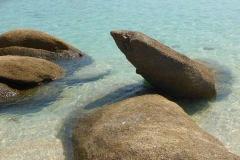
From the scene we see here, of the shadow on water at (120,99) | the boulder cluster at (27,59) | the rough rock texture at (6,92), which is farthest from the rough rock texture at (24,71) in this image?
the shadow on water at (120,99)

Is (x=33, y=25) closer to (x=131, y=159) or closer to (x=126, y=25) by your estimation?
(x=126, y=25)

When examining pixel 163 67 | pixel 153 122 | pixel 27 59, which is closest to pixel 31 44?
pixel 27 59

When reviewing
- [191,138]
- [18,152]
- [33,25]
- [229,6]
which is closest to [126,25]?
[33,25]

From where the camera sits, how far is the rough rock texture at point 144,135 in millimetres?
3520

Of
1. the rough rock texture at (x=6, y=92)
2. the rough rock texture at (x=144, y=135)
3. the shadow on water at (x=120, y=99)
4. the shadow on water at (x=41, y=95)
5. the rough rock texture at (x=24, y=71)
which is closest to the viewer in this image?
the rough rock texture at (x=144, y=135)

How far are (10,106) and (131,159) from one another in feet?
11.5

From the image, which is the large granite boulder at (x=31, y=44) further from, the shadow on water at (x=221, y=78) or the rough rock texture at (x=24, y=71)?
the shadow on water at (x=221, y=78)

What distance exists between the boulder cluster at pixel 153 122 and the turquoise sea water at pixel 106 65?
0.38 meters

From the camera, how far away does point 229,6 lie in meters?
15.3

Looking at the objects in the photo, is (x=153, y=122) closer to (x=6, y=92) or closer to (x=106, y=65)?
(x=6, y=92)

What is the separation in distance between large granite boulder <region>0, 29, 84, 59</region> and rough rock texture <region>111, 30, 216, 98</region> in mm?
2966

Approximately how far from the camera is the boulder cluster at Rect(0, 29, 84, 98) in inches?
265

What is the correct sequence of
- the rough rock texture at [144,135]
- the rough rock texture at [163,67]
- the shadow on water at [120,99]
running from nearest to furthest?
the rough rock texture at [144,135] → the shadow on water at [120,99] → the rough rock texture at [163,67]

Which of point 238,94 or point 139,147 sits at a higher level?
point 139,147
